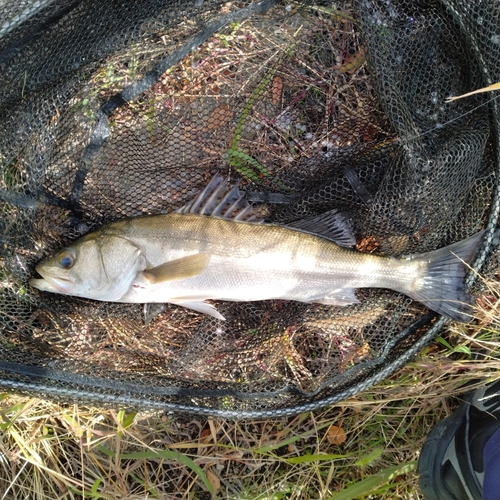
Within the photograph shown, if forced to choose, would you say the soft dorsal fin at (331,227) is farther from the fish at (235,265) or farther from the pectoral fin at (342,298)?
the pectoral fin at (342,298)

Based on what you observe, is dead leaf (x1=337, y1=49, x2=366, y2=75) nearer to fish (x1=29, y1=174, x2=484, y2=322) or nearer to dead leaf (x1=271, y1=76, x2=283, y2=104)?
dead leaf (x1=271, y1=76, x2=283, y2=104)

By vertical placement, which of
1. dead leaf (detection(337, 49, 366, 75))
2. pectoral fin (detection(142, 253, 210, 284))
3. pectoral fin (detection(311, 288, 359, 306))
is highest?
dead leaf (detection(337, 49, 366, 75))

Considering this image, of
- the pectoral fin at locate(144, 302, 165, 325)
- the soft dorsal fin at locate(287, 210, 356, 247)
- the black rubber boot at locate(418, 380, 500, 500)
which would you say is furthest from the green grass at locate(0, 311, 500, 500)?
the soft dorsal fin at locate(287, 210, 356, 247)

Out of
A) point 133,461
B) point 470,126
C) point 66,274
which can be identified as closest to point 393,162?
point 470,126

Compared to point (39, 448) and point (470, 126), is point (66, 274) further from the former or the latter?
point (470, 126)

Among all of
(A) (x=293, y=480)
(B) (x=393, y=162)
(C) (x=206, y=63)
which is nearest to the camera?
(B) (x=393, y=162)

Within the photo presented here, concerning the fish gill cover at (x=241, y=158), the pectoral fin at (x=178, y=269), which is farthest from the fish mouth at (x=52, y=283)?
the pectoral fin at (x=178, y=269)
